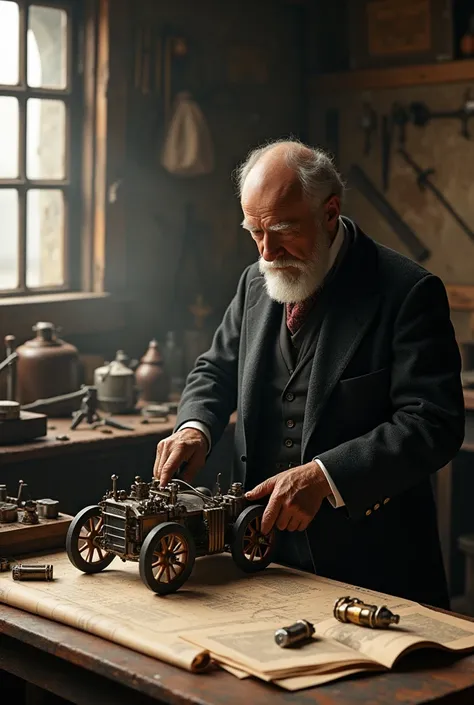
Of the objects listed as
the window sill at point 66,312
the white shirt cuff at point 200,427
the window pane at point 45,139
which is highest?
the window pane at point 45,139

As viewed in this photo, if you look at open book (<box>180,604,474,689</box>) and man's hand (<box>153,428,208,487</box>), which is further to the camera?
man's hand (<box>153,428,208,487</box>)

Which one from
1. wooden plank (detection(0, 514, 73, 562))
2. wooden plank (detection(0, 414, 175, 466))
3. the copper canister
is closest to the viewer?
wooden plank (detection(0, 514, 73, 562))

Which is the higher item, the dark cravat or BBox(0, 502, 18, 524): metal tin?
the dark cravat

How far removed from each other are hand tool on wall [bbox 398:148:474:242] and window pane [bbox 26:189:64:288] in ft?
6.15

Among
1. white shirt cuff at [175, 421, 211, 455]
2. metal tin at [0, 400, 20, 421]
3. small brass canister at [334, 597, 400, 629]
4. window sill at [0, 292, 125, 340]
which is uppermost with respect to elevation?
window sill at [0, 292, 125, 340]

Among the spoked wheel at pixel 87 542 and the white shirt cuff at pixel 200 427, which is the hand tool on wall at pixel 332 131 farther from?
the spoked wheel at pixel 87 542

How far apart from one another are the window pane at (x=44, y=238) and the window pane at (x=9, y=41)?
0.54 m

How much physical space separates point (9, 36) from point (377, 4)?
212cm

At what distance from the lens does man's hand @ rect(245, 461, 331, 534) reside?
2.90 meters

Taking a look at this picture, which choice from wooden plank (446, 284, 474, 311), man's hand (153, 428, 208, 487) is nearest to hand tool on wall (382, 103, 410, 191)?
wooden plank (446, 284, 474, 311)

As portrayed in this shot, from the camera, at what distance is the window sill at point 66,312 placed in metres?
5.18

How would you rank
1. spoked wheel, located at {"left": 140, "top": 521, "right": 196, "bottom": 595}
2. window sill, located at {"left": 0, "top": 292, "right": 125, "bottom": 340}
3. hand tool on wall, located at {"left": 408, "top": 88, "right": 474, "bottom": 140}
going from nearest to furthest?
spoked wheel, located at {"left": 140, "top": 521, "right": 196, "bottom": 595} → window sill, located at {"left": 0, "top": 292, "right": 125, "bottom": 340} → hand tool on wall, located at {"left": 408, "top": 88, "right": 474, "bottom": 140}

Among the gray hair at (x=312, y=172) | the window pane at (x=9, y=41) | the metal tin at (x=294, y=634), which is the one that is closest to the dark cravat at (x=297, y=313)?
the gray hair at (x=312, y=172)

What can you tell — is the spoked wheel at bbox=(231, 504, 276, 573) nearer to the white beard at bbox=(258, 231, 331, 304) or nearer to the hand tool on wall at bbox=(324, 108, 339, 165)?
the white beard at bbox=(258, 231, 331, 304)
